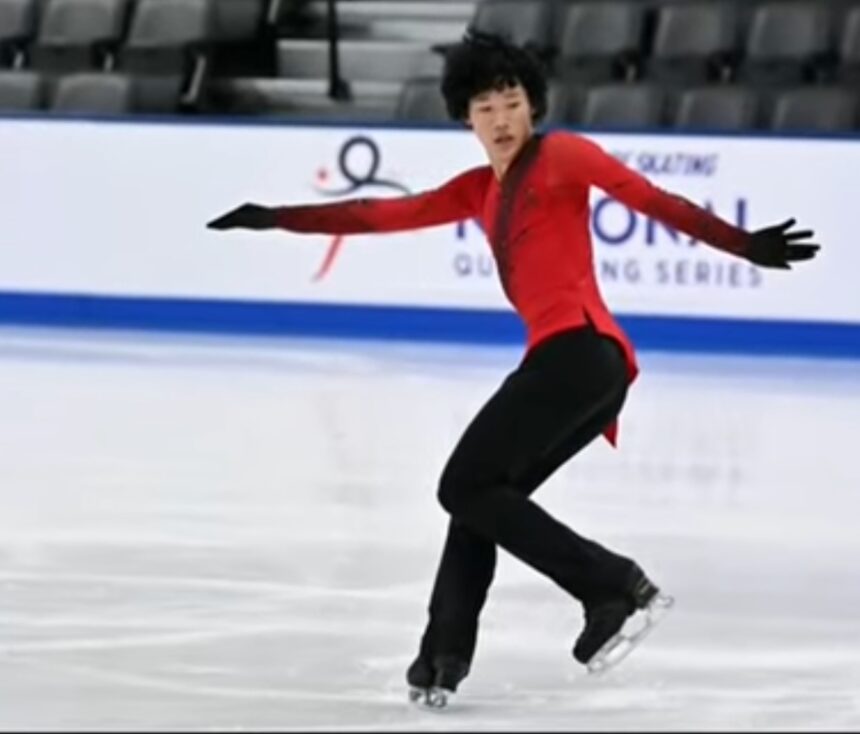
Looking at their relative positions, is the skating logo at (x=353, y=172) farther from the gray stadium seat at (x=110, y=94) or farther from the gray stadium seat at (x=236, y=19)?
the gray stadium seat at (x=236, y=19)

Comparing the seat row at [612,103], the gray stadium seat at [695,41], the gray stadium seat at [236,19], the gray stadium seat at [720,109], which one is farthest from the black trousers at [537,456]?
the gray stadium seat at [236,19]

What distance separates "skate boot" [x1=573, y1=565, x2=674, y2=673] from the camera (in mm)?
4465

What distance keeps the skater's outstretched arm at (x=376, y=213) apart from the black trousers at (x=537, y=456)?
1.14 feet

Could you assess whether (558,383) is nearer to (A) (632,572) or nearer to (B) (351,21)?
(A) (632,572)

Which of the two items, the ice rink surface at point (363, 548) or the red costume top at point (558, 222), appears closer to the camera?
the red costume top at point (558, 222)

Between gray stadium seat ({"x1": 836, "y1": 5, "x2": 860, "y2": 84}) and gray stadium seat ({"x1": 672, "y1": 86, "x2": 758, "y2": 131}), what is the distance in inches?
23.0

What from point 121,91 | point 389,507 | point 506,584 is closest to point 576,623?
point 506,584

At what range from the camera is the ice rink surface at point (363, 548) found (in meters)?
4.65

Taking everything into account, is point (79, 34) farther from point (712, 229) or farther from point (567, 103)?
point (712, 229)

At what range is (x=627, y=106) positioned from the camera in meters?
12.2

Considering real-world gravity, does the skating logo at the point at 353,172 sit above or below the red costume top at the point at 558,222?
below

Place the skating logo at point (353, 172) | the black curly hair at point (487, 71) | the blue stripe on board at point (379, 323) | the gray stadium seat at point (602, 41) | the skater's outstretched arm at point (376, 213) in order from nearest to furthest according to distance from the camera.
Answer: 1. the black curly hair at point (487, 71)
2. the skater's outstretched arm at point (376, 213)
3. the blue stripe on board at point (379, 323)
4. the skating logo at point (353, 172)
5. the gray stadium seat at point (602, 41)

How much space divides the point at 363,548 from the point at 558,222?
6.43 ft

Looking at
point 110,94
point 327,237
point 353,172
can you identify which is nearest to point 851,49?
point 353,172
